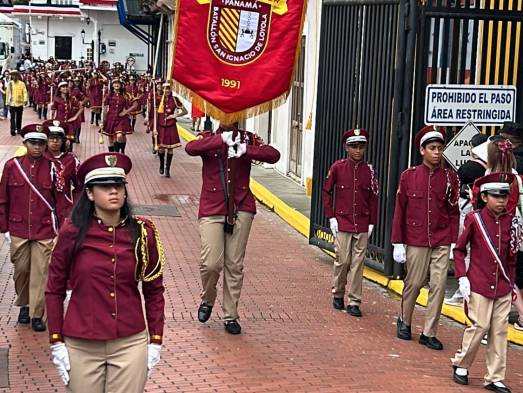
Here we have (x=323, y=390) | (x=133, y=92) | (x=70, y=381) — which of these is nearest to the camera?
(x=70, y=381)

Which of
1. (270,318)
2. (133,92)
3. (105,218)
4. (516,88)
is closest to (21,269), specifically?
(270,318)

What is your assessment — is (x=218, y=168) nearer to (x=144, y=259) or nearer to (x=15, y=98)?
(x=144, y=259)

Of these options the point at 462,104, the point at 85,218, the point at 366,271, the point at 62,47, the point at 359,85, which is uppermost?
the point at 62,47

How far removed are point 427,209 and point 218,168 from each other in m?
1.88

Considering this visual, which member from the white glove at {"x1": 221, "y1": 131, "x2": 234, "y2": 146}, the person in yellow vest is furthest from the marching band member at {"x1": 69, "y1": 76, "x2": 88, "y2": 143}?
the white glove at {"x1": 221, "y1": 131, "x2": 234, "y2": 146}

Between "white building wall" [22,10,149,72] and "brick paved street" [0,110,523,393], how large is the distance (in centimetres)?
4936

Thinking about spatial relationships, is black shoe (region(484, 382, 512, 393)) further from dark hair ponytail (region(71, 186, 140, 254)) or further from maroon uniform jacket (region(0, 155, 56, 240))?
maroon uniform jacket (region(0, 155, 56, 240))

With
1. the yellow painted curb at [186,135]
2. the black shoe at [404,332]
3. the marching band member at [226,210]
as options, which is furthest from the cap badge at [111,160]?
the yellow painted curb at [186,135]

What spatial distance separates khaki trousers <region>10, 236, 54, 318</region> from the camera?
8.90m

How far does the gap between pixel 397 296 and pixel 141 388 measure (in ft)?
20.1

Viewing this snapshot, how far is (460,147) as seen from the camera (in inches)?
395

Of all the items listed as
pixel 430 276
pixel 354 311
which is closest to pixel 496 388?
pixel 430 276

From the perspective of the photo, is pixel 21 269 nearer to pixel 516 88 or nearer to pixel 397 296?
pixel 397 296

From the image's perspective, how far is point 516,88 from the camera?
1094 centimetres
